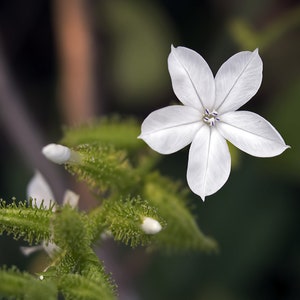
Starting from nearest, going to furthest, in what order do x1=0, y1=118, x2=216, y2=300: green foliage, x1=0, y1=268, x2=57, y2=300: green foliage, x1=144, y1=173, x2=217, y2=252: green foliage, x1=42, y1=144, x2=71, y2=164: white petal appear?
1. x1=0, y1=268, x2=57, y2=300: green foliage
2. x1=0, y1=118, x2=216, y2=300: green foliage
3. x1=42, y1=144, x2=71, y2=164: white petal
4. x1=144, y1=173, x2=217, y2=252: green foliage

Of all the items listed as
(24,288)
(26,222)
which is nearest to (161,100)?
(26,222)

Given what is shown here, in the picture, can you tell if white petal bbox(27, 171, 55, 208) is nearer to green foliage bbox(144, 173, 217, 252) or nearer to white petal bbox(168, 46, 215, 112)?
green foliage bbox(144, 173, 217, 252)

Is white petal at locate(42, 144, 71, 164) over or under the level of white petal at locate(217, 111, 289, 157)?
under

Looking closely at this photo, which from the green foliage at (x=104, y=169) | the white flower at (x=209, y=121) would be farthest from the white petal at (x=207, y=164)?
the green foliage at (x=104, y=169)

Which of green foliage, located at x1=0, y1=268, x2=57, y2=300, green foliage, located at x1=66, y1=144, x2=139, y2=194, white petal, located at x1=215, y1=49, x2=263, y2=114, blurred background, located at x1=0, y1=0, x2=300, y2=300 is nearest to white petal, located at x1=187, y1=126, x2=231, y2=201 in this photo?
white petal, located at x1=215, y1=49, x2=263, y2=114

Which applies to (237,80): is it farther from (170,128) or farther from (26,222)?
(26,222)

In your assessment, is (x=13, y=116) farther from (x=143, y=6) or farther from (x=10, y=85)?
(x=143, y=6)

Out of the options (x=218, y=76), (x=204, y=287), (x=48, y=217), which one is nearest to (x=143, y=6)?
(x=204, y=287)
